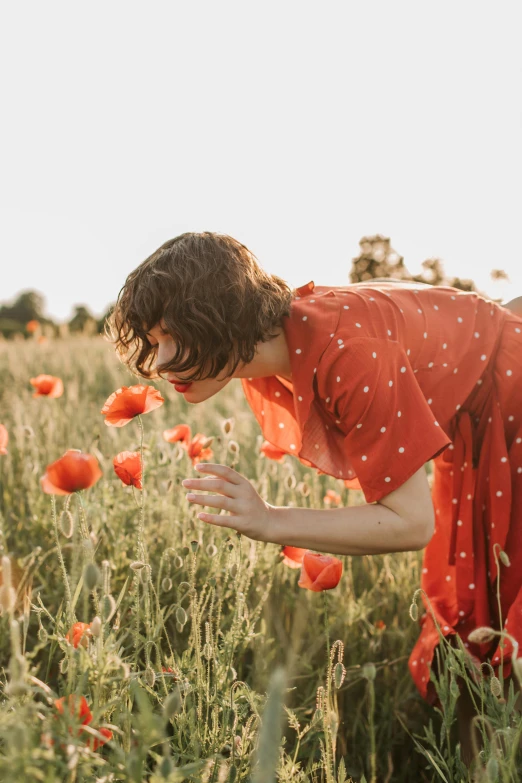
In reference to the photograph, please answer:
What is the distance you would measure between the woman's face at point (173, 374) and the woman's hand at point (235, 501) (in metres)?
0.32

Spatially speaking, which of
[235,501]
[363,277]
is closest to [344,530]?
[235,501]

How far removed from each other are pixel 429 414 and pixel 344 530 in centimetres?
30

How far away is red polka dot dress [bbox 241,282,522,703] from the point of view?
1.41 m

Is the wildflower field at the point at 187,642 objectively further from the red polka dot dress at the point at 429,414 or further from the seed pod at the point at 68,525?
the red polka dot dress at the point at 429,414

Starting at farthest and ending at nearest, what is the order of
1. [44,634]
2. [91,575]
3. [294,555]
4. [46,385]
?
[46,385] → [294,555] → [44,634] → [91,575]

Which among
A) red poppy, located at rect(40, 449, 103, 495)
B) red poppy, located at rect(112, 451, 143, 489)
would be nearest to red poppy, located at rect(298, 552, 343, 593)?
red poppy, located at rect(112, 451, 143, 489)

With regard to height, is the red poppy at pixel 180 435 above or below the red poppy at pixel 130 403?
below

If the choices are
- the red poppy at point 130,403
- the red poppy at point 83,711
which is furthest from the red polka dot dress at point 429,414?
the red poppy at point 83,711

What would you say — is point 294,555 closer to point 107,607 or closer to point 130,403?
point 130,403

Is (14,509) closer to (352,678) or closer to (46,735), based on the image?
(352,678)

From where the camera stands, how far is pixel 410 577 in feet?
7.39

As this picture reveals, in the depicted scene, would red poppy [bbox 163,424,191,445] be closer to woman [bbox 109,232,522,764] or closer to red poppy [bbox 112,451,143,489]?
woman [bbox 109,232,522,764]

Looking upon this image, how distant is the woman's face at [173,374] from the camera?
1515 millimetres

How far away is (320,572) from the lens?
1.38 meters
